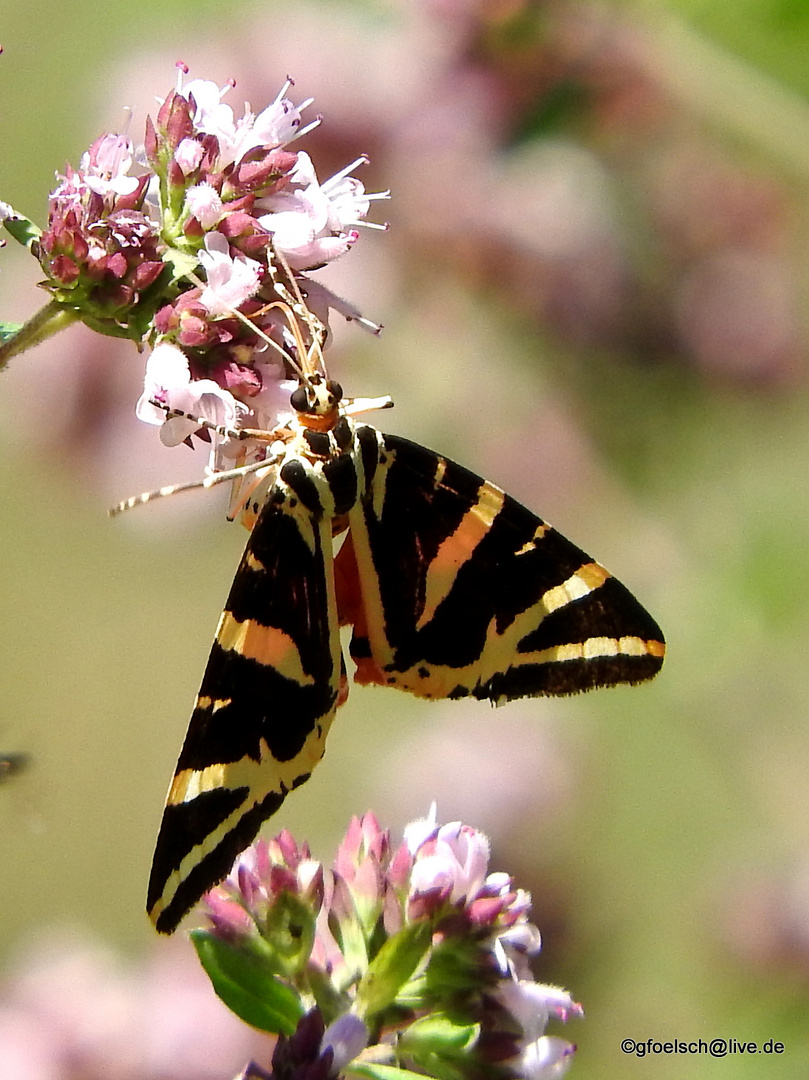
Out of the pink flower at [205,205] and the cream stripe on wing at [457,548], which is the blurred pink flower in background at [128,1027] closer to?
the cream stripe on wing at [457,548]

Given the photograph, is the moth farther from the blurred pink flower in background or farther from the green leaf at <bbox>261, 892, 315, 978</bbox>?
the blurred pink flower in background

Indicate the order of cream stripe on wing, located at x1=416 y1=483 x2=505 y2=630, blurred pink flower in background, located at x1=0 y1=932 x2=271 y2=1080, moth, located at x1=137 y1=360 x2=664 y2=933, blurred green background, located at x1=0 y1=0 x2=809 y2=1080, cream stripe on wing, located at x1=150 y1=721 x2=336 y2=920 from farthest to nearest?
1. blurred green background, located at x1=0 y1=0 x2=809 y2=1080
2. blurred pink flower in background, located at x1=0 y1=932 x2=271 y2=1080
3. cream stripe on wing, located at x1=416 y1=483 x2=505 y2=630
4. moth, located at x1=137 y1=360 x2=664 y2=933
5. cream stripe on wing, located at x1=150 y1=721 x2=336 y2=920

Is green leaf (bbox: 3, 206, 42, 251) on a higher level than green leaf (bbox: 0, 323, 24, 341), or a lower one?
higher

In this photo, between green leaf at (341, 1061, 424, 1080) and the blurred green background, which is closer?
green leaf at (341, 1061, 424, 1080)

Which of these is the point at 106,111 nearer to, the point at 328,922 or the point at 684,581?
the point at 684,581

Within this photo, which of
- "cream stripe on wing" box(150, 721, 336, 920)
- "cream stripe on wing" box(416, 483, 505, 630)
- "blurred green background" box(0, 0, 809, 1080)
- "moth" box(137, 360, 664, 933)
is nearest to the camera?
"cream stripe on wing" box(150, 721, 336, 920)

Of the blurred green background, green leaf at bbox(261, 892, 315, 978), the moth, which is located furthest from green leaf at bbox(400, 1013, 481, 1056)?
the blurred green background

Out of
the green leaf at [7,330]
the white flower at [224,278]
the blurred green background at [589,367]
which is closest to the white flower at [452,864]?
the white flower at [224,278]
